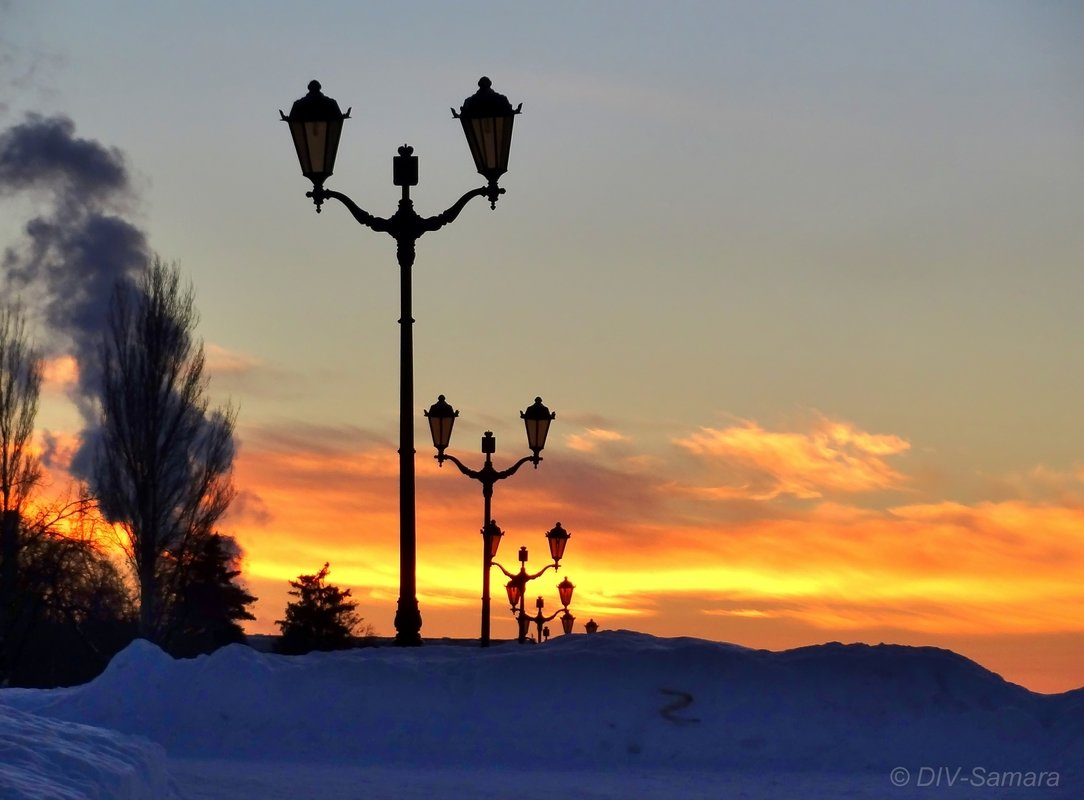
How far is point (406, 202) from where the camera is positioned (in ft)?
49.3

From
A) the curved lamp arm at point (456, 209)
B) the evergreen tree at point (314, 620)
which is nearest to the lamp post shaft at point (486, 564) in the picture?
the curved lamp arm at point (456, 209)

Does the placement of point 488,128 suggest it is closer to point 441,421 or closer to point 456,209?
point 456,209

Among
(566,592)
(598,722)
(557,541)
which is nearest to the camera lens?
(598,722)

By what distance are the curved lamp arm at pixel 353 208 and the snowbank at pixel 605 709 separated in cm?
475

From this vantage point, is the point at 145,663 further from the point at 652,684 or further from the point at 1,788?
the point at 1,788

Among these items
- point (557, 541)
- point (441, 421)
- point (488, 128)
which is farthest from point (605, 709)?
point (557, 541)

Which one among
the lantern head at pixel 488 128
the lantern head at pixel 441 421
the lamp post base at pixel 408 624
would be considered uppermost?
the lantern head at pixel 488 128

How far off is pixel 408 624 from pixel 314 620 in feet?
186

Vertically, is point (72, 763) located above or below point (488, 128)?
below

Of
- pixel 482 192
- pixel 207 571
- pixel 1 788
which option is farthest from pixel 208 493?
pixel 1 788

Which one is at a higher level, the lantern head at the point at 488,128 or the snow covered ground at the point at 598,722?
the lantern head at the point at 488,128

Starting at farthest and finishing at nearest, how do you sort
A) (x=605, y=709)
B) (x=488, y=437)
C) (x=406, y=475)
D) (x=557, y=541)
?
1. (x=557, y=541)
2. (x=488, y=437)
3. (x=406, y=475)
4. (x=605, y=709)

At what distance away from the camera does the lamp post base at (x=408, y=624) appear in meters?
14.4

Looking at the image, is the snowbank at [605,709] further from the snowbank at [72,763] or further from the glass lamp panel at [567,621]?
the glass lamp panel at [567,621]
